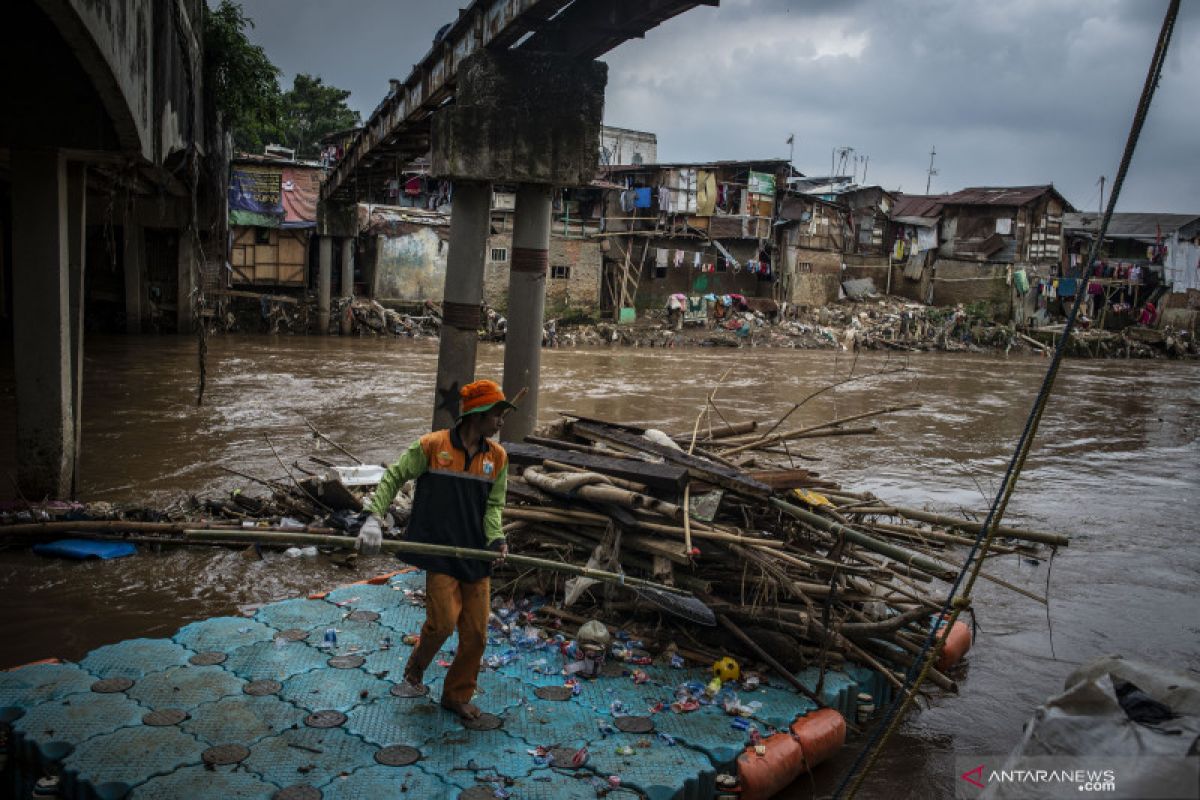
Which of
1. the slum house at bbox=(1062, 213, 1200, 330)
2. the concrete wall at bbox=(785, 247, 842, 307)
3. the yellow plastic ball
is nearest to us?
the yellow plastic ball

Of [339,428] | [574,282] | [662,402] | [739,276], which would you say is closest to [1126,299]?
[739,276]

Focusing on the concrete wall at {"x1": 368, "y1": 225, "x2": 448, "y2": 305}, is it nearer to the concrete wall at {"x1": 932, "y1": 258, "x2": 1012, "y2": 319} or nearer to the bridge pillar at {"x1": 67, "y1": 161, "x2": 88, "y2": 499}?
the bridge pillar at {"x1": 67, "y1": 161, "x2": 88, "y2": 499}

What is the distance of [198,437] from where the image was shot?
11625 mm

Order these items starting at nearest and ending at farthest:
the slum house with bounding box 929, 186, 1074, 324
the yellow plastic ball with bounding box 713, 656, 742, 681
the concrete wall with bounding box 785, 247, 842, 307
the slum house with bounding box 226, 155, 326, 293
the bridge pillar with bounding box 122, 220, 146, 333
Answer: the yellow plastic ball with bounding box 713, 656, 742, 681 < the bridge pillar with bounding box 122, 220, 146, 333 < the slum house with bounding box 226, 155, 326, 293 < the concrete wall with bounding box 785, 247, 842, 307 < the slum house with bounding box 929, 186, 1074, 324

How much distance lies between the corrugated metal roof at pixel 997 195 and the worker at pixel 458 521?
4403 cm

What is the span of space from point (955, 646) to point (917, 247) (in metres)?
41.8

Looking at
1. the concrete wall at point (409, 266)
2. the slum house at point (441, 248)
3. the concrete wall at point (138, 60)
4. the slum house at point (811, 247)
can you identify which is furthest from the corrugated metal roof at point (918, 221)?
the concrete wall at point (138, 60)

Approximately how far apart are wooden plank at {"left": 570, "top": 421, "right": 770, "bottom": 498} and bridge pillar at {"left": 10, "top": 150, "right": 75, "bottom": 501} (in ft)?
15.3

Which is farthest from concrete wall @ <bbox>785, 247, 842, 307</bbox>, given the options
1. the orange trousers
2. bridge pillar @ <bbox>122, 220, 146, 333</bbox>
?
the orange trousers

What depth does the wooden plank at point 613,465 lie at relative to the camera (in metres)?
5.19

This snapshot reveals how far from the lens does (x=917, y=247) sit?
44.0 metres

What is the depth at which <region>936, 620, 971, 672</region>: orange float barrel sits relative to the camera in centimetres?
572

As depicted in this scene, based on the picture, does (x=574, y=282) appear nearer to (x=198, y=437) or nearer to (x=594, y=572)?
(x=198, y=437)

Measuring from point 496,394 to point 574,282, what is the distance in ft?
98.2
